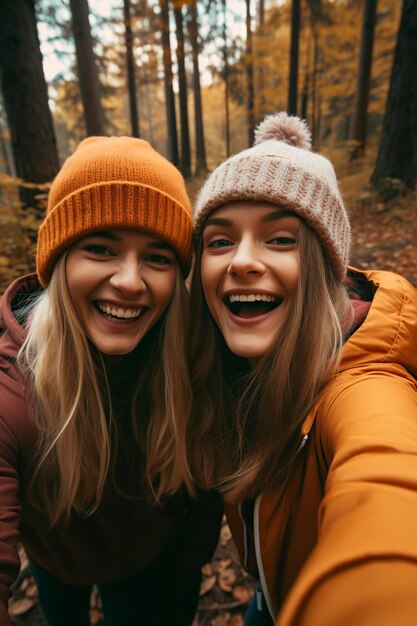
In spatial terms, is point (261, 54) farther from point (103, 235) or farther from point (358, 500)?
point (358, 500)

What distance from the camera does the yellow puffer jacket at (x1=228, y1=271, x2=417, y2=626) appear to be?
56 cm

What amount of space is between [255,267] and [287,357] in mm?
412

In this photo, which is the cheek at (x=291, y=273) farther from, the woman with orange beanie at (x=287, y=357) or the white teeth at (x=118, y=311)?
the white teeth at (x=118, y=311)

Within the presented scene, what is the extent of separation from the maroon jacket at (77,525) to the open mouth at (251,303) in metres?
1.02

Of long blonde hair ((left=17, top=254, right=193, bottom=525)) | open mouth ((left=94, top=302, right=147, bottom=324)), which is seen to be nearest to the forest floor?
long blonde hair ((left=17, top=254, right=193, bottom=525))

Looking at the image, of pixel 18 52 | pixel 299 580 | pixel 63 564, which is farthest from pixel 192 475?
pixel 18 52

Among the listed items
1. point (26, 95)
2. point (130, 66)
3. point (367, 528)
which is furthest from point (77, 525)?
point (130, 66)

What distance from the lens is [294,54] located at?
393 inches

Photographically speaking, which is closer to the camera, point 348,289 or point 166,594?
point 348,289

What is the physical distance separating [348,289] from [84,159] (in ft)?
5.08

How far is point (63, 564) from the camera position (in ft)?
5.93

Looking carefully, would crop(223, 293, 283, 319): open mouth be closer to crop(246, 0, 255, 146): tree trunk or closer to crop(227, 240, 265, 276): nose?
crop(227, 240, 265, 276): nose

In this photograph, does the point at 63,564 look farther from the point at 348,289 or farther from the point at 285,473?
the point at 348,289

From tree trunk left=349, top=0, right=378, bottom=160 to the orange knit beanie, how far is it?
1226cm
